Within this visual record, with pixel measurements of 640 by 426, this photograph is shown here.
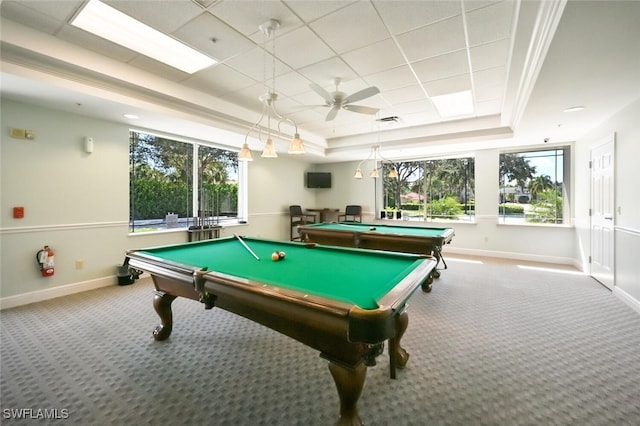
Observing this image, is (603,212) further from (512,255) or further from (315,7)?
(315,7)

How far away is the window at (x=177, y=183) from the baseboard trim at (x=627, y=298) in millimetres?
6197

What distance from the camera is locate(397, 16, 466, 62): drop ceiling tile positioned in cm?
237

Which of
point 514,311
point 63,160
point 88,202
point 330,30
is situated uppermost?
point 330,30

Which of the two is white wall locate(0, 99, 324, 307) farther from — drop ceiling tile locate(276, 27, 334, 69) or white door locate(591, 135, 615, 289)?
white door locate(591, 135, 615, 289)

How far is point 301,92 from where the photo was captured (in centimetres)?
382

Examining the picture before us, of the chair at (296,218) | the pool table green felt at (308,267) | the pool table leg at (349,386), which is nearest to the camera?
the pool table leg at (349,386)

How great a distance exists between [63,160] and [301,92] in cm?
326

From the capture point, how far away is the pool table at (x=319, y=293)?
3.87ft

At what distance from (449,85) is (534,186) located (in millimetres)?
3650

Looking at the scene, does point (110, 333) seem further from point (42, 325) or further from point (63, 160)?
point (63, 160)

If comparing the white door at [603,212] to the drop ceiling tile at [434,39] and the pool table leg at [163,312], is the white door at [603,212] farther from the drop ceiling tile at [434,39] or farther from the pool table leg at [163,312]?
the pool table leg at [163,312]

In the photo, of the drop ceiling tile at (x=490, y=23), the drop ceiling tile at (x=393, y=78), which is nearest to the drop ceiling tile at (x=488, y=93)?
the drop ceiling tile at (x=393, y=78)

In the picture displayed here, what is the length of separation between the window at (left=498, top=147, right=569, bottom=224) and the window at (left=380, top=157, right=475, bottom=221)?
2.17ft

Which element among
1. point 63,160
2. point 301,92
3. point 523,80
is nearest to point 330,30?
point 301,92
